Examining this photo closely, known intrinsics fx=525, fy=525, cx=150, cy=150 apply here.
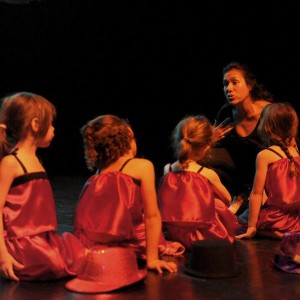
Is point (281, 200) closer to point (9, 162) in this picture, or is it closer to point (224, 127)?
point (224, 127)

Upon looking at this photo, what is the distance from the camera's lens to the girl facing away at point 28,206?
188 centimetres

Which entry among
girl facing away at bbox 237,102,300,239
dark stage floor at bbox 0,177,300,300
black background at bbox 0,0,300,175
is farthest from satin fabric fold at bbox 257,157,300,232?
black background at bbox 0,0,300,175

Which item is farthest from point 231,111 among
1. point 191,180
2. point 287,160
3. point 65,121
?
point 65,121

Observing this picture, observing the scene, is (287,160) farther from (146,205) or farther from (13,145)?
(13,145)

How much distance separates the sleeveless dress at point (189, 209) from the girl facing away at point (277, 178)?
291 millimetres

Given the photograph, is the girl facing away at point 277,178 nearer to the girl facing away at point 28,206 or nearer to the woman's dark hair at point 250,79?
the woman's dark hair at point 250,79

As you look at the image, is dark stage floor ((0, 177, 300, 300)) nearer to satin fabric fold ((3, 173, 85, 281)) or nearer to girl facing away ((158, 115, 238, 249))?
satin fabric fold ((3, 173, 85, 281))

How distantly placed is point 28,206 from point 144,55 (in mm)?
3505

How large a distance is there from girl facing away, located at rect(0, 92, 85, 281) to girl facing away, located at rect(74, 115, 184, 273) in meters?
0.13

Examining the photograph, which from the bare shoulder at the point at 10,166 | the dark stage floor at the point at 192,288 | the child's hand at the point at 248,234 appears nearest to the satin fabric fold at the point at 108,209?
the dark stage floor at the point at 192,288

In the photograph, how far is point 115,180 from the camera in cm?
208

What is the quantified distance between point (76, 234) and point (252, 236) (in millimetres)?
947

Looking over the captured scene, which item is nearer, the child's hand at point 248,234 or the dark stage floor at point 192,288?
the dark stage floor at point 192,288

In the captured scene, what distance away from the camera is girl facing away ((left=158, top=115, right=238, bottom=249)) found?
7.67ft
